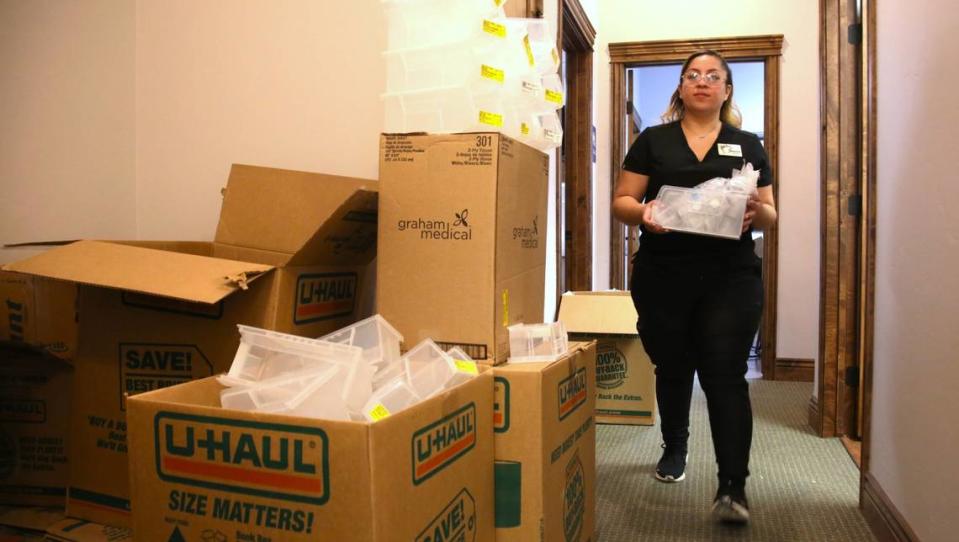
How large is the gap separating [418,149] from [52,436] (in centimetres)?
113

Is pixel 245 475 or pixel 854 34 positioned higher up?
pixel 854 34

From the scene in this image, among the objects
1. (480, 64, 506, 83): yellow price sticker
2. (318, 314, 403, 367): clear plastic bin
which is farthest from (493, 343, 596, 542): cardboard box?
(480, 64, 506, 83): yellow price sticker

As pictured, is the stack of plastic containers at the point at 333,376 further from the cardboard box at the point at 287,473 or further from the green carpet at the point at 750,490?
the green carpet at the point at 750,490

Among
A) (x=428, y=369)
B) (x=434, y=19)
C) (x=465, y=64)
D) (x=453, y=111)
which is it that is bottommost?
(x=428, y=369)

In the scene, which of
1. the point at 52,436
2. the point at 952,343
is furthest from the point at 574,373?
the point at 52,436

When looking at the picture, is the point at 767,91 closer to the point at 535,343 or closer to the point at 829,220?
the point at 829,220

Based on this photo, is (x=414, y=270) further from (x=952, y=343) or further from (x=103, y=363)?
(x=952, y=343)

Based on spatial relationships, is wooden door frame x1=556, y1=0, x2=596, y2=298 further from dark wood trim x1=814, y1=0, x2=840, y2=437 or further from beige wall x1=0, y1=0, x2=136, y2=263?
beige wall x1=0, y1=0, x2=136, y2=263

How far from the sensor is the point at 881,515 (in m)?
1.85

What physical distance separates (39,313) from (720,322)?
1677 mm

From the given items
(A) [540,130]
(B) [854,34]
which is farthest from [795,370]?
(A) [540,130]

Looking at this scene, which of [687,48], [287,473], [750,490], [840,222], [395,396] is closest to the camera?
[287,473]

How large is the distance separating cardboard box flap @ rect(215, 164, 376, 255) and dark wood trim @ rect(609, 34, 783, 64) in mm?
3248

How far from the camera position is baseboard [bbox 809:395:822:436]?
9.66 feet
